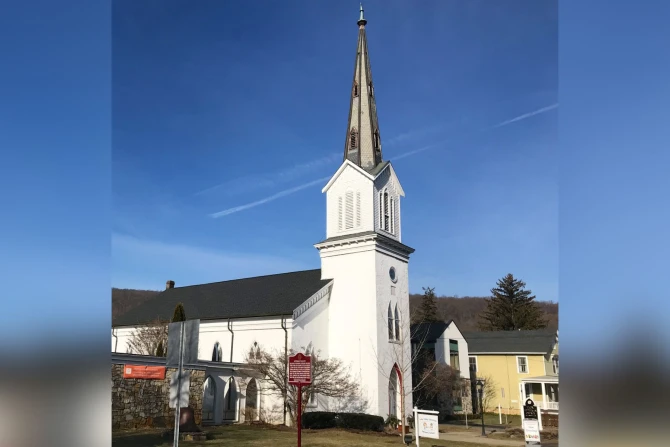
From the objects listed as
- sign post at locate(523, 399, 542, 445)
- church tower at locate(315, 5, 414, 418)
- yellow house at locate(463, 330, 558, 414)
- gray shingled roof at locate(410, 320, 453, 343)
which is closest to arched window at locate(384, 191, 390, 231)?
church tower at locate(315, 5, 414, 418)

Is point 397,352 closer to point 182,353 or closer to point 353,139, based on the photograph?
point 353,139

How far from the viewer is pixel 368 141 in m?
35.8

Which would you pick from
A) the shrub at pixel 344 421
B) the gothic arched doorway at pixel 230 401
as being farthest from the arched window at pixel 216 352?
the shrub at pixel 344 421

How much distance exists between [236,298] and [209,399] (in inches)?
418

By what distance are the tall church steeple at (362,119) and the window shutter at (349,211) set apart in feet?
7.76

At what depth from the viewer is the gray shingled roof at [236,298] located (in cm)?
3303

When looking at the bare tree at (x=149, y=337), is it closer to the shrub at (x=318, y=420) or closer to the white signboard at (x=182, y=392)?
the shrub at (x=318, y=420)

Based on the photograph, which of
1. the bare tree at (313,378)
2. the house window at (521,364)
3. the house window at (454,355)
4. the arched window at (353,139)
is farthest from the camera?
the house window at (454,355)

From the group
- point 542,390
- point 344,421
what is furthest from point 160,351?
point 542,390

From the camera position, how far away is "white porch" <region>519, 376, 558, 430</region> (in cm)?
3424

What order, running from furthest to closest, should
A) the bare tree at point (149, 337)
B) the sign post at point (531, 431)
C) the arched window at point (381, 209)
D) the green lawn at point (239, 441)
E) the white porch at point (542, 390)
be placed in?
1. the bare tree at point (149, 337)
2. the white porch at point (542, 390)
3. the arched window at point (381, 209)
4. the green lawn at point (239, 441)
5. the sign post at point (531, 431)

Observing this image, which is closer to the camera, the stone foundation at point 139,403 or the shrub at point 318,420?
the stone foundation at point 139,403

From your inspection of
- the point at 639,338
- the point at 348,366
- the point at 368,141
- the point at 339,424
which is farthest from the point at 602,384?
the point at 368,141

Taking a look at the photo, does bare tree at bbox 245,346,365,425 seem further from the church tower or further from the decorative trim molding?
the decorative trim molding
